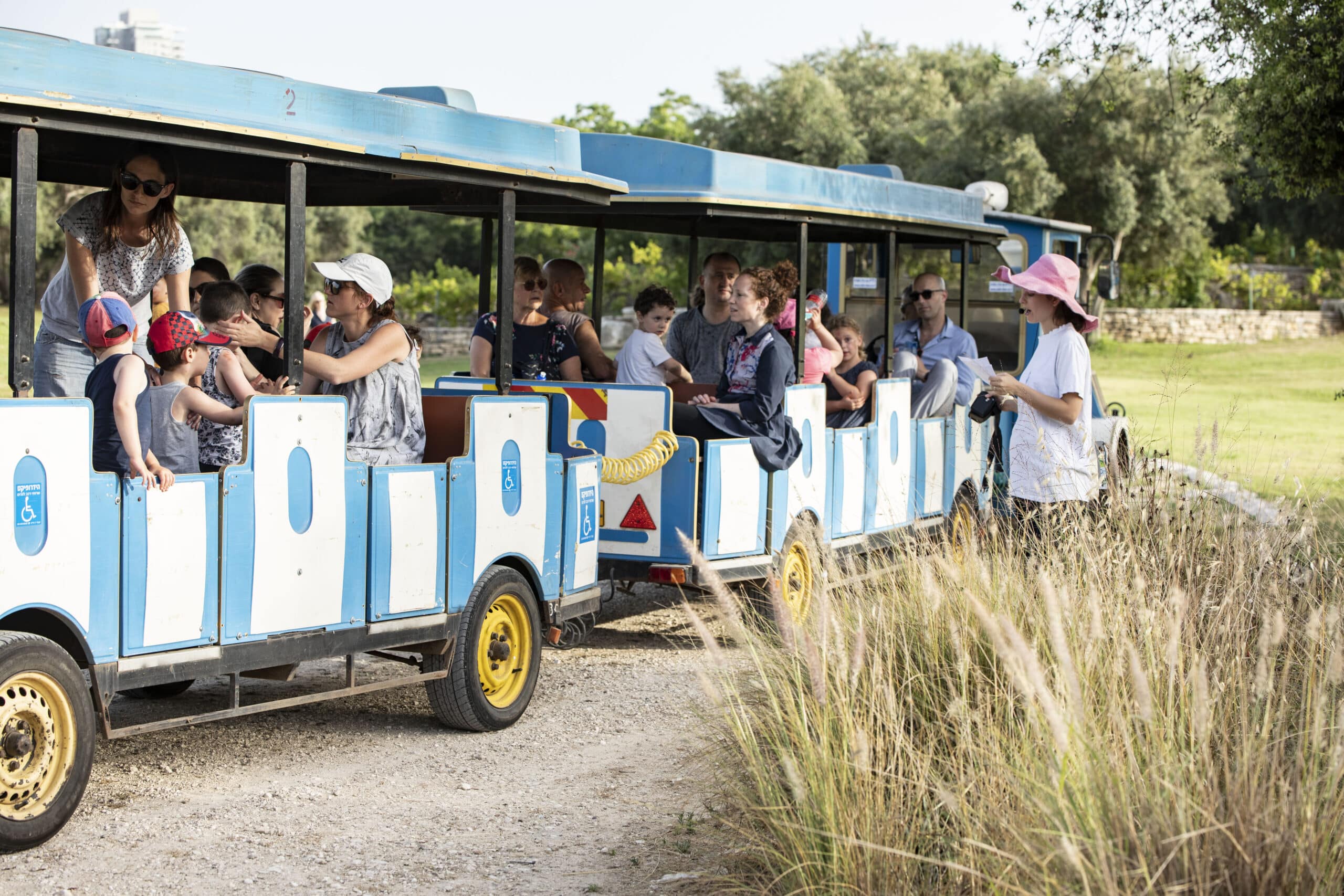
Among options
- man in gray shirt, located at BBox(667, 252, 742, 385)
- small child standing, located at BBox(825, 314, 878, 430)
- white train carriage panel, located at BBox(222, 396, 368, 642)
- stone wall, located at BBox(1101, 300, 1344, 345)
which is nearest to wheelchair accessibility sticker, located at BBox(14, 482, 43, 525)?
white train carriage panel, located at BBox(222, 396, 368, 642)

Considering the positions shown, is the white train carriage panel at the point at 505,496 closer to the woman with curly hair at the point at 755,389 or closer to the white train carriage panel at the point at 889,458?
the woman with curly hair at the point at 755,389

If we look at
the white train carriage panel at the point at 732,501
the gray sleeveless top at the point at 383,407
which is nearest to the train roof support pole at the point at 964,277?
the white train carriage panel at the point at 732,501

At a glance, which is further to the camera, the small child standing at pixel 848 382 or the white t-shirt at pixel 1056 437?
the small child standing at pixel 848 382

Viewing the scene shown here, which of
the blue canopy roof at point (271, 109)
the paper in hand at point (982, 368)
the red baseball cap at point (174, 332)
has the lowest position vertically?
the paper in hand at point (982, 368)

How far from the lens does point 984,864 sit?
11.8 ft

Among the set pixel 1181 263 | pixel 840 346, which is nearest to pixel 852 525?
pixel 840 346

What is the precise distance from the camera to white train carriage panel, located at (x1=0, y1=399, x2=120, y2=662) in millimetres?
4363

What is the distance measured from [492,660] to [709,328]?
3.52 meters

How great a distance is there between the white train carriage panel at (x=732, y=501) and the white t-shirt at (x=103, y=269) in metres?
2.91

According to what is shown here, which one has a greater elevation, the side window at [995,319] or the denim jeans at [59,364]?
the side window at [995,319]

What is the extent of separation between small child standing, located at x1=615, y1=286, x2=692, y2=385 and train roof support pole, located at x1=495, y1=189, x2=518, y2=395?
1.95 m

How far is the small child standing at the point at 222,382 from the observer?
5.55 m

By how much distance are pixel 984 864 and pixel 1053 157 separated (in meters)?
38.8

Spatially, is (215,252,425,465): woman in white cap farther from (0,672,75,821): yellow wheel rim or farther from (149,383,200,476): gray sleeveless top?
(0,672,75,821): yellow wheel rim
